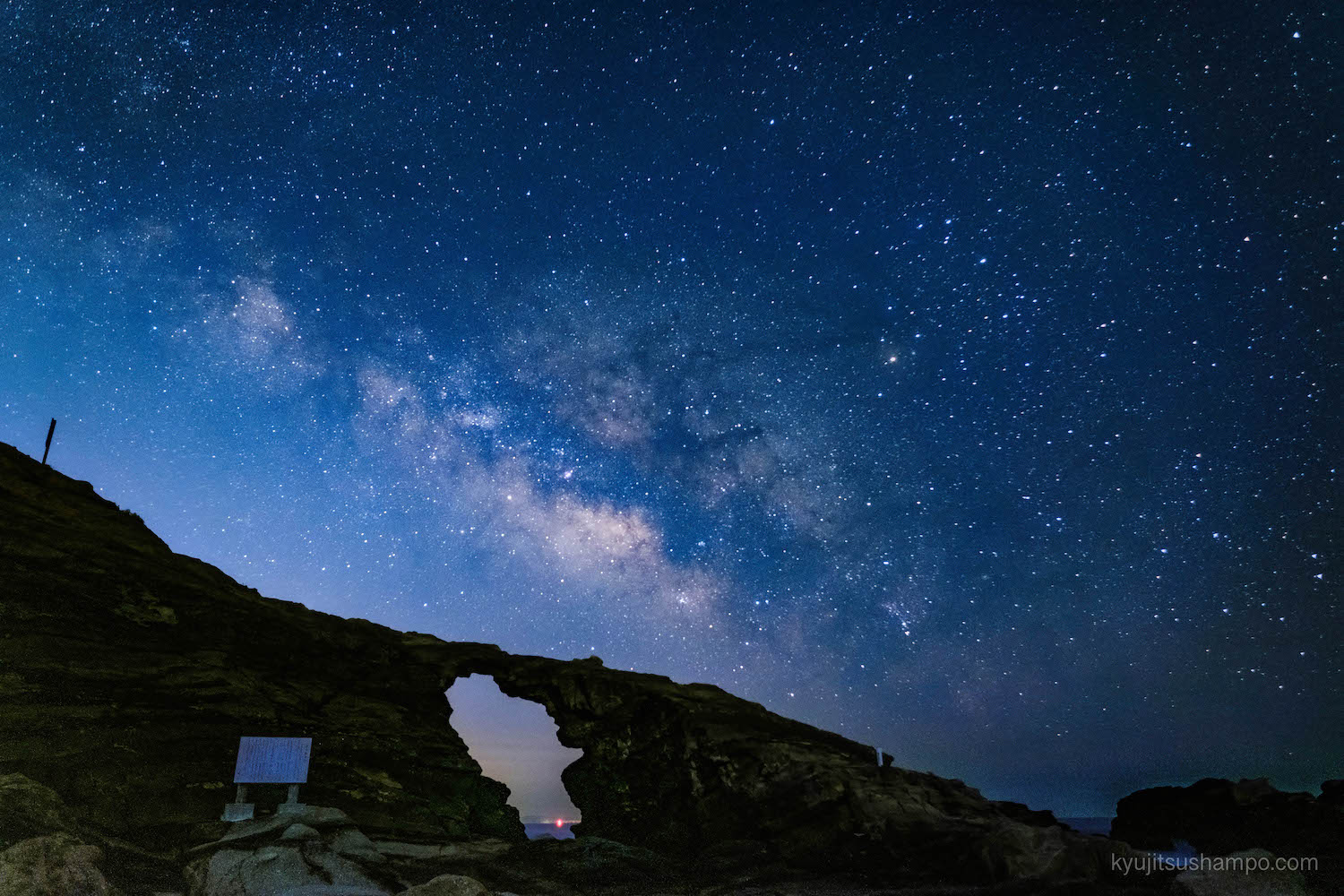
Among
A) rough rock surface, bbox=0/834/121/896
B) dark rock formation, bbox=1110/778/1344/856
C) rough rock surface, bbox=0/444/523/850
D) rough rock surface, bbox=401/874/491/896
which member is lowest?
dark rock formation, bbox=1110/778/1344/856

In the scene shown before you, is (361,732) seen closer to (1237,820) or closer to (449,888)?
(449,888)

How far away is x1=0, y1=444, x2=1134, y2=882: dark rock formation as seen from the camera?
809 inches

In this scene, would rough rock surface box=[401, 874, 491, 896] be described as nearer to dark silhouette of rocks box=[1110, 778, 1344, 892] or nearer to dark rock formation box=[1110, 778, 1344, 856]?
dark silhouette of rocks box=[1110, 778, 1344, 892]

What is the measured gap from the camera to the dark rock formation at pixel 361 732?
20547mm

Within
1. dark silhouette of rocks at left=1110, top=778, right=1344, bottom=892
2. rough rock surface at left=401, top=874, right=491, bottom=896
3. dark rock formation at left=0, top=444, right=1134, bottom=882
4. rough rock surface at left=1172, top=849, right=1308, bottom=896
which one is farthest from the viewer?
dark silhouette of rocks at left=1110, top=778, right=1344, bottom=892

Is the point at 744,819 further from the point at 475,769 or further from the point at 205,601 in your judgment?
the point at 205,601

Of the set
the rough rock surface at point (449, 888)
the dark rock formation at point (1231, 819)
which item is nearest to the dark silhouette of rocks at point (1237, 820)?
the dark rock formation at point (1231, 819)

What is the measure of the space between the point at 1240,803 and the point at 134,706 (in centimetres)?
5643

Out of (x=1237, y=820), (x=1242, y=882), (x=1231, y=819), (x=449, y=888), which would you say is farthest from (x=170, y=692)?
(x=1231, y=819)

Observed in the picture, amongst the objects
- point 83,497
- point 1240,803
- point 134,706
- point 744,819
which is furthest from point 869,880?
point 1240,803

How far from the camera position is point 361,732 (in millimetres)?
25422

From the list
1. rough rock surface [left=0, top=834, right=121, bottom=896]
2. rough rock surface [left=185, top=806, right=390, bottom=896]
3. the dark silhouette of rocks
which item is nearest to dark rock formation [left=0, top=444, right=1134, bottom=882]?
rough rock surface [left=185, top=806, right=390, bottom=896]

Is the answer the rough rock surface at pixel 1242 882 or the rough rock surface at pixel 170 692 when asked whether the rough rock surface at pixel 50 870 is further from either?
the rough rock surface at pixel 1242 882

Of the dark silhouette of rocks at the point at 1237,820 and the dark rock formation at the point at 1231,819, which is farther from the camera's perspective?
the dark rock formation at the point at 1231,819
